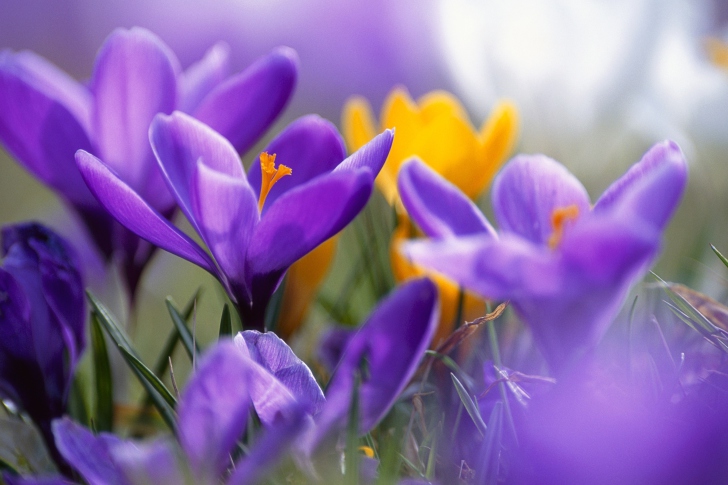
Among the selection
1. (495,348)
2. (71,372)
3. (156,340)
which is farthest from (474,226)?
(156,340)

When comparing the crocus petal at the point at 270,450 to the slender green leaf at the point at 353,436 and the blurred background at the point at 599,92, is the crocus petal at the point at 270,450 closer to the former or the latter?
the slender green leaf at the point at 353,436

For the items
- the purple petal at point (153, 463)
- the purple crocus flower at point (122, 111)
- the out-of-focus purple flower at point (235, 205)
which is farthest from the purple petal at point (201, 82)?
the purple petal at point (153, 463)

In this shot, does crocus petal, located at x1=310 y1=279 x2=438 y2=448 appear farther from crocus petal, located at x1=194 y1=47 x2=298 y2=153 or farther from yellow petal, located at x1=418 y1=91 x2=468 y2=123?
yellow petal, located at x1=418 y1=91 x2=468 y2=123

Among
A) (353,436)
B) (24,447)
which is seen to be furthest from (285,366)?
(24,447)

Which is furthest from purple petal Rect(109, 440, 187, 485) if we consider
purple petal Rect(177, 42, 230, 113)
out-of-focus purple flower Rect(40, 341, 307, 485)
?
purple petal Rect(177, 42, 230, 113)

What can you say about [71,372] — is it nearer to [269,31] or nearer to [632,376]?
[632,376]

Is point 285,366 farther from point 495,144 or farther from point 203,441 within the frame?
point 495,144
